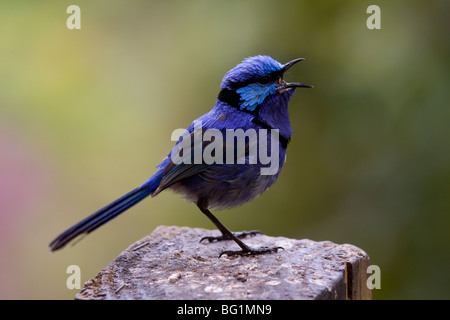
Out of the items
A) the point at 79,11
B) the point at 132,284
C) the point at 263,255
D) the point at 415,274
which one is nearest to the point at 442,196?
the point at 415,274

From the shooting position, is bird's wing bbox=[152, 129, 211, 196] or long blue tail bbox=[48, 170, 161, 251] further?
bird's wing bbox=[152, 129, 211, 196]

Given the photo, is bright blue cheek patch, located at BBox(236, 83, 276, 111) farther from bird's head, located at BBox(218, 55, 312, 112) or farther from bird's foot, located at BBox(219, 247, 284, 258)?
bird's foot, located at BBox(219, 247, 284, 258)

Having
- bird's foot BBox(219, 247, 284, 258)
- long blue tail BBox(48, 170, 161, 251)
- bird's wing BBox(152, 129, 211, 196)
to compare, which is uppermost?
bird's wing BBox(152, 129, 211, 196)

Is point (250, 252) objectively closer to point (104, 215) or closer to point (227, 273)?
point (227, 273)

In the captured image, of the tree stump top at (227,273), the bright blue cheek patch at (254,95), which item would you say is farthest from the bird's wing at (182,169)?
the tree stump top at (227,273)

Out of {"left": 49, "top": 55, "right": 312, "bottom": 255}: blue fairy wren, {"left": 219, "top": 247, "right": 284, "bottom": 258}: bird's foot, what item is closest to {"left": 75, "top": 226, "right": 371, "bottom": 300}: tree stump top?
{"left": 219, "top": 247, "right": 284, "bottom": 258}: bird's foot

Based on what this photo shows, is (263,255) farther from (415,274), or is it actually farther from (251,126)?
(415,274)

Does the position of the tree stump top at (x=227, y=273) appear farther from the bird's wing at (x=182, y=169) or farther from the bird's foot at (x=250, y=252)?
the bird's wing at (x=182, y=169)

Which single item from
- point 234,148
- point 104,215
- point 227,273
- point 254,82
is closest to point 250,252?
point 227,273
